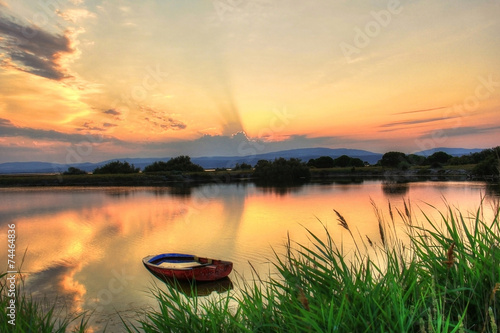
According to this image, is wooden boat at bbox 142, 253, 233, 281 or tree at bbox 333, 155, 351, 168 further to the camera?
tree at bbox 333, 155, 351, 168

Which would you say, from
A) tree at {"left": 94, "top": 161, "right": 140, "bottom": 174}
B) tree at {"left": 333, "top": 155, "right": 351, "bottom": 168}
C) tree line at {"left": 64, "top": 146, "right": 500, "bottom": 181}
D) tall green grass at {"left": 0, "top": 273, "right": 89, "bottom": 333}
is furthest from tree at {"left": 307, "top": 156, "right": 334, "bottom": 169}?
tall green grass at {"left": 0, "top": 273, "right": 89, "bottom": 333}

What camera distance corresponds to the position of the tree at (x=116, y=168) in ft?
293

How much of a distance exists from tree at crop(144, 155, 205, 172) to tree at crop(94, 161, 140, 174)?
3.91 meters

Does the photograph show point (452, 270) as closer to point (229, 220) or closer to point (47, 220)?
point (229, 220)

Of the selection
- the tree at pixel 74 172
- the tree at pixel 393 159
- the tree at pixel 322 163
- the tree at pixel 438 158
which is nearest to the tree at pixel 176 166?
the tree at pixel 74 172

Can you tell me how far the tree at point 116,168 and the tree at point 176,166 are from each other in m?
3.91

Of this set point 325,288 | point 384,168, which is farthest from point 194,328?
point 384,168

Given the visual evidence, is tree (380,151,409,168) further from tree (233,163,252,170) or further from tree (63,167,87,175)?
tree (63,167,87,175)

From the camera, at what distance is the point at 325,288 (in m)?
3.58

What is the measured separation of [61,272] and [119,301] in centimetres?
609

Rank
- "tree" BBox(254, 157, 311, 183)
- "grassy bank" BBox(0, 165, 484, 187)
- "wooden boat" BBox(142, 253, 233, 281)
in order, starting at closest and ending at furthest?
"wooden boat" BBox(142, 253, 233, 281), "grassy bank" BBox(0, 165, 484, 187), "tree" BBox(254, 157, 311, 183)

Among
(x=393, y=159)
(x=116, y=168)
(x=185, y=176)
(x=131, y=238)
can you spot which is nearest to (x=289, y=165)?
(x=185, y=176)

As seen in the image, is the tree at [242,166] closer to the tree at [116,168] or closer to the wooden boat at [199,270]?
the tree at [116,168]

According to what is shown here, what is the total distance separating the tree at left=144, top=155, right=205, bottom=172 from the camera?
93.7 metres
